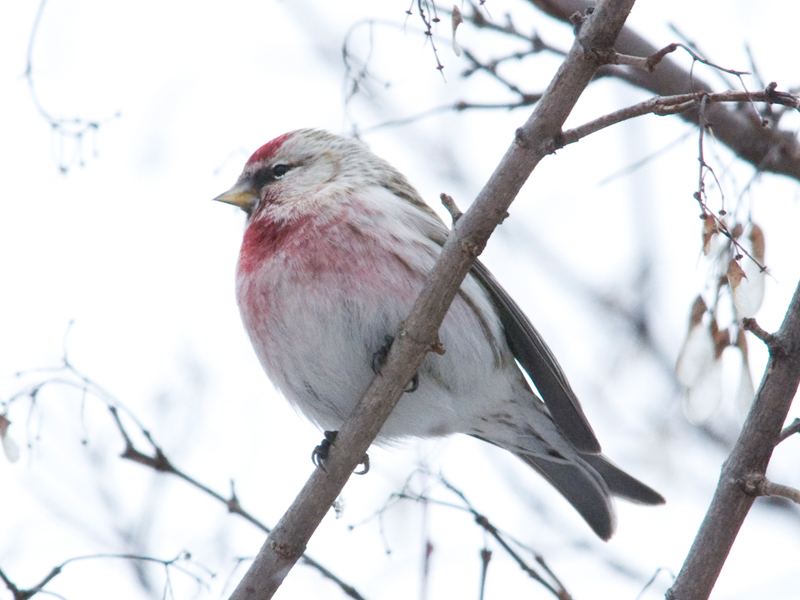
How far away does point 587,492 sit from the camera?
13.9ft

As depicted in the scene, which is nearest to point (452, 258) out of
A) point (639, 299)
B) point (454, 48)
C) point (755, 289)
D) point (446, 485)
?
point (454, 48)

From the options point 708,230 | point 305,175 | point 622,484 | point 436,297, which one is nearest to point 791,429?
point 708,230

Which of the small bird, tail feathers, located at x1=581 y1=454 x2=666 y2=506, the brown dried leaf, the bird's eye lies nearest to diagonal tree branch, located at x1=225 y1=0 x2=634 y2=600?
the brown dried leaf

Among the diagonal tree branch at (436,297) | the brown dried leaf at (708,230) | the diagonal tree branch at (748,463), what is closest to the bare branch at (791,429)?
the diagonal tree branch at (748,463)

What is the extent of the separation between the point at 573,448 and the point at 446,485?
3.08 ft

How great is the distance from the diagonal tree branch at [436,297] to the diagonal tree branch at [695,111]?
4.10 feet

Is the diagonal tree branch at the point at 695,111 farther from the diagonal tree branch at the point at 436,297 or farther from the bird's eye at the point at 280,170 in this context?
the bird's eye at the point at 280,170

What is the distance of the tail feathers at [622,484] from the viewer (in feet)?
13.3

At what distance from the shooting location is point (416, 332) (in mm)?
2740

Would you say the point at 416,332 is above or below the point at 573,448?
below

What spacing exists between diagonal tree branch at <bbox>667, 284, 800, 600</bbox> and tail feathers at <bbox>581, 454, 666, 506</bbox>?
1.82 m

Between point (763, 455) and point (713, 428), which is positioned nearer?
point (763, 455)

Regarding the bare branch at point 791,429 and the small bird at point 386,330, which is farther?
the small bird at point 386,330

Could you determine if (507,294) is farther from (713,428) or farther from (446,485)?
(713,428)
